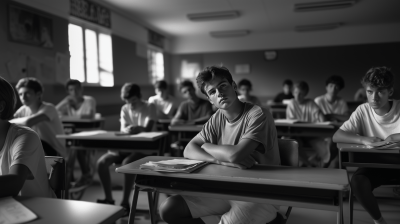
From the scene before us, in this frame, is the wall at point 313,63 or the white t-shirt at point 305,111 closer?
the white t-shirt at point 305,111

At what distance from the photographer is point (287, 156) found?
1.65 metres

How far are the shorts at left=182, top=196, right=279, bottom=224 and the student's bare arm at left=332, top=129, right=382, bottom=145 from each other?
0.91 m

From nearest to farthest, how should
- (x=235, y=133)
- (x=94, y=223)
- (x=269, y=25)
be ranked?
(x=94, y=223)
(x=235, y=133)
(x=269, y=25)

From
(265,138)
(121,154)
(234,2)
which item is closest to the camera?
(265,138)

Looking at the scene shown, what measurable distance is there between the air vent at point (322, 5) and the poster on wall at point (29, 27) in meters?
4.24

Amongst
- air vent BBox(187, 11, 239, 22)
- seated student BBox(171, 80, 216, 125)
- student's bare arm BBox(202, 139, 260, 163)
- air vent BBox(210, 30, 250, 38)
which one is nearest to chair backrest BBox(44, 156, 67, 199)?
student's bare arm BBox(202, 139, 260, 163)

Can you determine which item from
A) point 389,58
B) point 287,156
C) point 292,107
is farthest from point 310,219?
point 389,58

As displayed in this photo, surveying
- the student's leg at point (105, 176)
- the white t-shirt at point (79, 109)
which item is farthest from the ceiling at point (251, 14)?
the student's leg at point (105, 176)

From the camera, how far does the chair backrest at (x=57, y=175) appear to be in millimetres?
1390

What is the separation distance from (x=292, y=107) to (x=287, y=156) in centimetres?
226

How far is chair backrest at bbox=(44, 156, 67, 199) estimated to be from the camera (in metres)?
1.39

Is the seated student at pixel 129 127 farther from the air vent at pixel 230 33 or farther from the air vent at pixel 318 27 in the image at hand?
the air vent at pixel 318 27

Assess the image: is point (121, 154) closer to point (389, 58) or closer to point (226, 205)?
point (226, 205)

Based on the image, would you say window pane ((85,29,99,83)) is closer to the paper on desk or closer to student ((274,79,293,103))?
student ((274,79,293,103))
